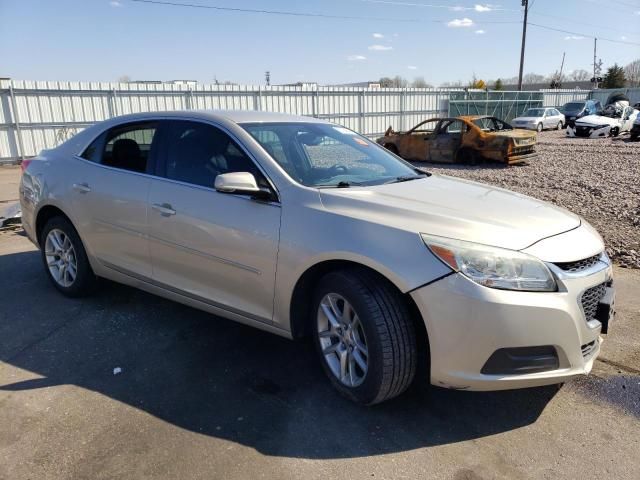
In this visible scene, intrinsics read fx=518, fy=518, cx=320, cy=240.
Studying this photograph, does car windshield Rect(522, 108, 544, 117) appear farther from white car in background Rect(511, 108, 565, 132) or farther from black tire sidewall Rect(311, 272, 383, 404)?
black tire sidewall Rect(311, 272, 383, 404)

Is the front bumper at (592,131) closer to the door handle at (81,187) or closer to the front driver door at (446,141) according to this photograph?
the front driver door at (446,141)

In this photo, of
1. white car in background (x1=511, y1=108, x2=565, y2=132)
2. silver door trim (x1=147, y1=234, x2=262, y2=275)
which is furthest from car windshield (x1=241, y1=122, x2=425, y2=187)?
white car in background (x1=511, y1=108, x2=565, y2=132)

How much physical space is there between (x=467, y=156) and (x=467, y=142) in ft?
1.66

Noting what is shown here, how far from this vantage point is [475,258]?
2561mm

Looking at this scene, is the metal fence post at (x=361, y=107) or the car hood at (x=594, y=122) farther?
the car hood at (x=594, y=122)

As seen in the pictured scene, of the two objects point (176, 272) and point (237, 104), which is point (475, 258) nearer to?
point (176, 272)

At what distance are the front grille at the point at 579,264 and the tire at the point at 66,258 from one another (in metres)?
3.71

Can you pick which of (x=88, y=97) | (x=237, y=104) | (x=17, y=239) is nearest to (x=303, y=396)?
(x=17, y=239)

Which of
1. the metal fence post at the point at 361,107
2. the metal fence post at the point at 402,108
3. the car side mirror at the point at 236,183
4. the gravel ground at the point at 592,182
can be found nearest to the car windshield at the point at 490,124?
the gravel ground at the point at 592,182

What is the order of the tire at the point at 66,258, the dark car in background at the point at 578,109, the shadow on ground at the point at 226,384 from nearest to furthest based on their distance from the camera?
the shadow on ground at the point at 226,384
the tire at the point at 66,258
the dark car in background at the point at 578,109

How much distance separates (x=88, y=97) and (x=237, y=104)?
18.0ft

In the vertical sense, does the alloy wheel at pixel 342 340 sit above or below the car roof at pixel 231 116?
below

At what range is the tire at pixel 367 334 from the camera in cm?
272

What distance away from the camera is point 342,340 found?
3033 millimetres
